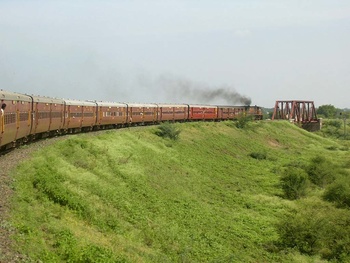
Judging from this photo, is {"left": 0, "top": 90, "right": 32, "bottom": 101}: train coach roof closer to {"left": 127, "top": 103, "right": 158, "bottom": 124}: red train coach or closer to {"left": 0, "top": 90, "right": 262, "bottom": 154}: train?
{"left": 0, "top": 90, "right": 262, "bottom": 154}: train

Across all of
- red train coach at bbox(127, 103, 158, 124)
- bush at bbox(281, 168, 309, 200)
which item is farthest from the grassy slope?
red train coach at bbox(127, 103, 158, 124)

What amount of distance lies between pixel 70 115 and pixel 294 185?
20013mm

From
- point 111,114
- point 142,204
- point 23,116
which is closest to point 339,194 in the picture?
point 142,204

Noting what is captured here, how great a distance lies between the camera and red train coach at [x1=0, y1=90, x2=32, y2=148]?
70.6 feet

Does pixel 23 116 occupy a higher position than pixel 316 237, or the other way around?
pixel 23 116

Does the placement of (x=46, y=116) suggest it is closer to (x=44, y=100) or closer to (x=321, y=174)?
(x=44, y=100)

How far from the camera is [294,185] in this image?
3875 centimetres

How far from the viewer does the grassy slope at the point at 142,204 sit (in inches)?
613

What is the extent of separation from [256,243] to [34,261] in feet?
53.7

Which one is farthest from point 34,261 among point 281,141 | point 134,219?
point 281,141

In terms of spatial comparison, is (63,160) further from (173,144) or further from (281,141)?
(281,141)

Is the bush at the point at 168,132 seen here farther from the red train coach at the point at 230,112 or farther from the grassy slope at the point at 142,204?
the red train coach at the point at 230,112

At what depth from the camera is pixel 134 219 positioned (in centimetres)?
2292

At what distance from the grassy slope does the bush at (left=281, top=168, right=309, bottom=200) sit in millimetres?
897
